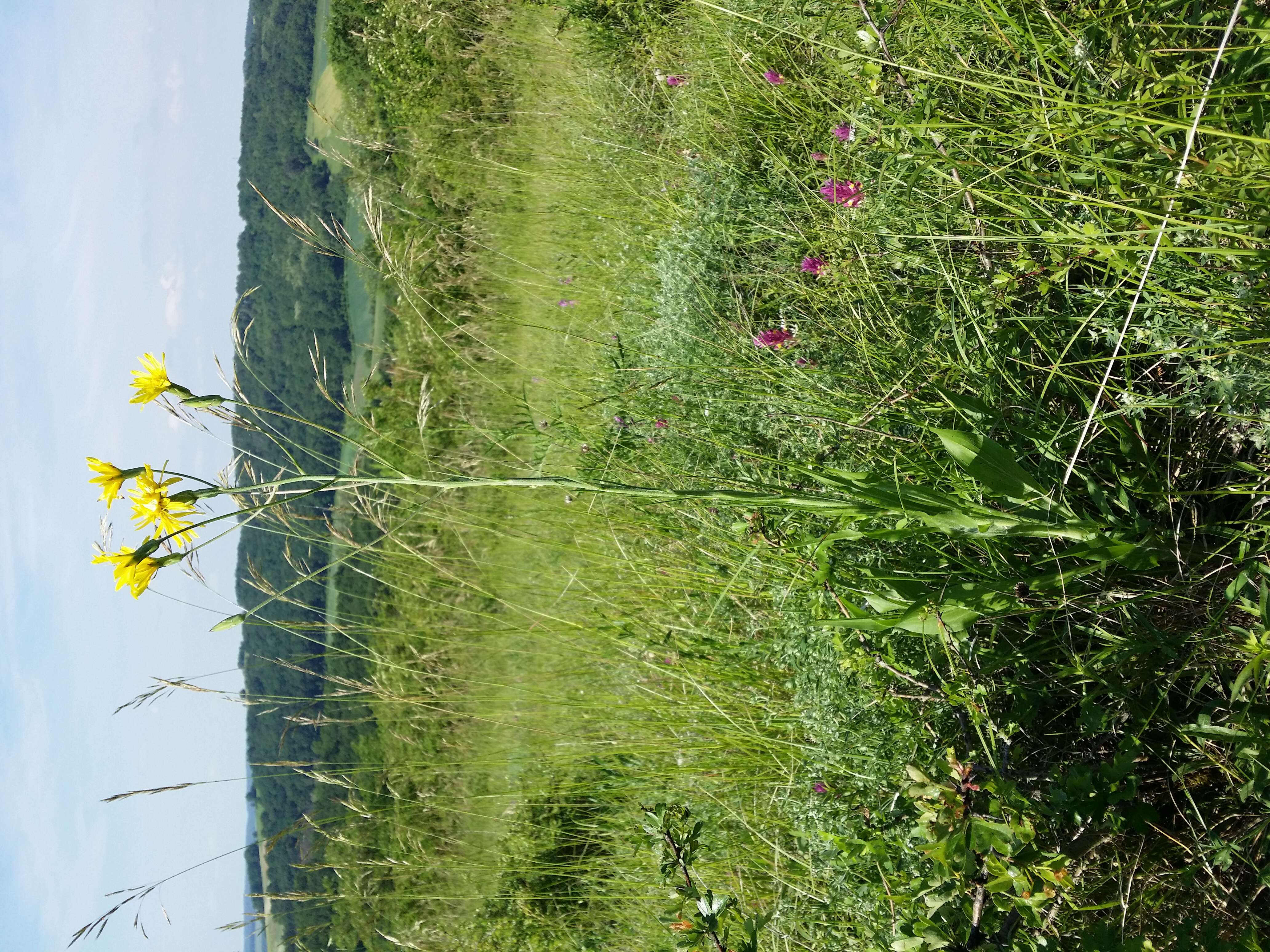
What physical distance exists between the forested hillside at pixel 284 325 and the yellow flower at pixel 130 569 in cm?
400

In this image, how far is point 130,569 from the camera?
166cm

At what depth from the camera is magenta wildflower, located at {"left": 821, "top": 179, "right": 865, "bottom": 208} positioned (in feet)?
9.32

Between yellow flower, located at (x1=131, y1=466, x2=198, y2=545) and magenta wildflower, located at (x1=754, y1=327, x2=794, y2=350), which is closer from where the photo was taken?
yellow flower, located at (x1=131, y1=466, x2=198, y2=545)

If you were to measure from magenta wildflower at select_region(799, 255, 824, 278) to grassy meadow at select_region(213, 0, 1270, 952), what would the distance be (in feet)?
0.20

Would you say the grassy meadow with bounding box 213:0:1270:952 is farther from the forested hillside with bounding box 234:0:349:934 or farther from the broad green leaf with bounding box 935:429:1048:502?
the forested hillside with bounding box 234:0:349:934

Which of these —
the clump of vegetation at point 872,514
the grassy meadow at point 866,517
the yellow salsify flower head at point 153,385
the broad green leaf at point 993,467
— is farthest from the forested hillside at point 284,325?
the broad green leaf at point 993,467

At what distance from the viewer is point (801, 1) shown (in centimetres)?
311

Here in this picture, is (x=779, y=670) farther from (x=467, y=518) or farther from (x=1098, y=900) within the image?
(x=467, y=518)

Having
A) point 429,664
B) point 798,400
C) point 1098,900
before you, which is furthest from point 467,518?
point 1098,900

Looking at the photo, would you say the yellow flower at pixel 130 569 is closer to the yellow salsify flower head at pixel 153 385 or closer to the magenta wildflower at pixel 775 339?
the yellow salsify flower head at pixel 153 385

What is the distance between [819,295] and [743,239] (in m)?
0.63

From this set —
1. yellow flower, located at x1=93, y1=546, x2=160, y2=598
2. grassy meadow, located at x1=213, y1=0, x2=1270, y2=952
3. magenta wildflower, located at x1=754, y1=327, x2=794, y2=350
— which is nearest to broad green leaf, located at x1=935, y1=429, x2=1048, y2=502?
grassy meadow, located at x1=213, y1=0, x2=1270, y2=952

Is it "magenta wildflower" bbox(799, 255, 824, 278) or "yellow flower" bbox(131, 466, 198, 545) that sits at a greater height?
"magenta wildflower" bbox(799, 255, 824, 278)

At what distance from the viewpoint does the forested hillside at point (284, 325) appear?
20.0 ft
